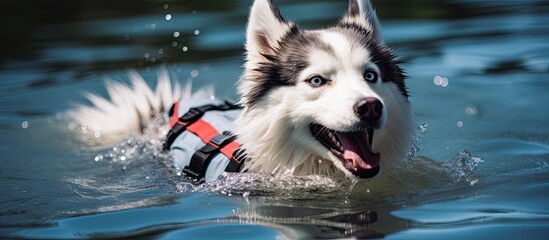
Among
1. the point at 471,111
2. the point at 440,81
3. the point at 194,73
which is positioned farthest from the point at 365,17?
the point at 194,73

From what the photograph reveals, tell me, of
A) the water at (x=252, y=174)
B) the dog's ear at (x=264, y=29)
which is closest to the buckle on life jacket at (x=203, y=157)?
the water at (x=252, y=174)

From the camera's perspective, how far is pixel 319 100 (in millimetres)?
4535

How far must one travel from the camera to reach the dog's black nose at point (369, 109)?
4.30 m

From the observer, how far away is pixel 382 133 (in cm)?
468

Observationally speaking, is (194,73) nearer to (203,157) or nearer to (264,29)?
(203,157)

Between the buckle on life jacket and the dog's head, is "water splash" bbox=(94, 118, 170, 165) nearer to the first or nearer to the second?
the buckle on life jacket

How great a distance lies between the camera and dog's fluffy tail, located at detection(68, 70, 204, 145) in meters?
6.68

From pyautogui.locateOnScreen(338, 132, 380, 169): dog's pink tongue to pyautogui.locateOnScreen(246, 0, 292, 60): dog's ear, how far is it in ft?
2.17

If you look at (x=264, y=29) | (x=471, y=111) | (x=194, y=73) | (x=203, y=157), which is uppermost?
(x=264, y=29)

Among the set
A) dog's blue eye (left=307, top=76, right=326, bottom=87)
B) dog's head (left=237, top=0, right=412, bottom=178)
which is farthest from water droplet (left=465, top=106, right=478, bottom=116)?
dog's blue eye (left=307, top=76, right=326, bottom=87)

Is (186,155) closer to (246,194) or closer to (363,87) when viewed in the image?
(246,194)

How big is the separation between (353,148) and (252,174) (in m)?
0.59

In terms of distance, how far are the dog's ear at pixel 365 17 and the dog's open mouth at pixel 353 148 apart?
694 mm

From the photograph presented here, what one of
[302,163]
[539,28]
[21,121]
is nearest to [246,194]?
[302,163]
